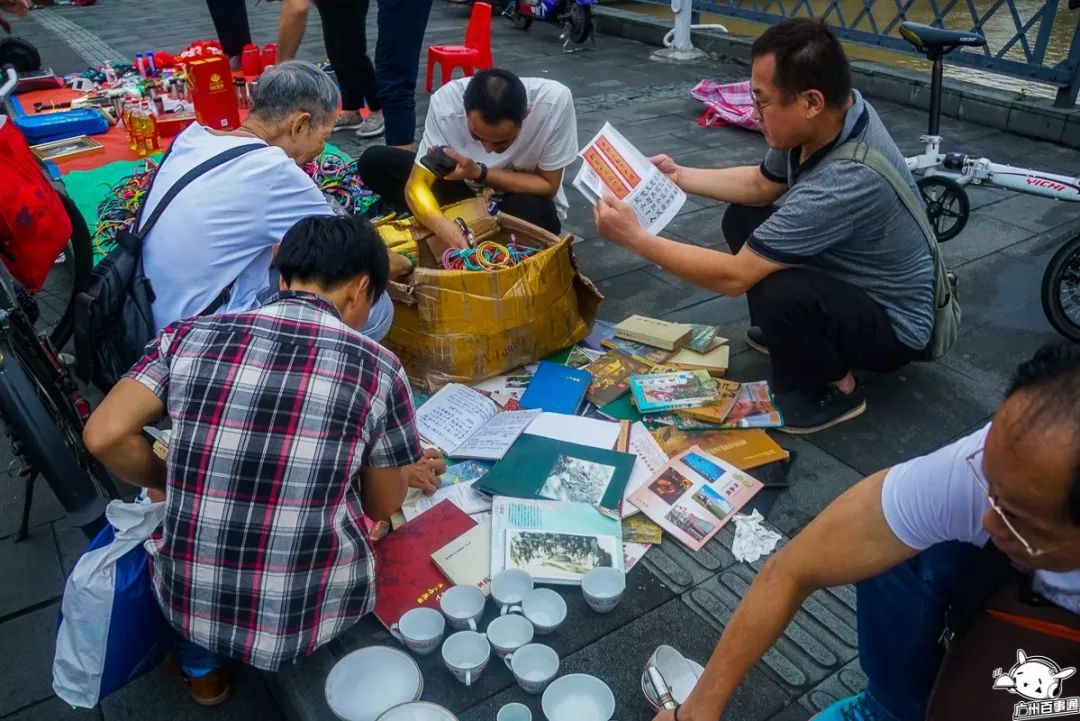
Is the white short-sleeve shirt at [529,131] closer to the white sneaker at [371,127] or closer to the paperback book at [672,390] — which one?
the paperback book at [672,390]

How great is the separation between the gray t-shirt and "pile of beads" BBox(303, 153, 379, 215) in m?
2.33

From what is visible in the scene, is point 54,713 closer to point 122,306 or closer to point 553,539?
point 122,306

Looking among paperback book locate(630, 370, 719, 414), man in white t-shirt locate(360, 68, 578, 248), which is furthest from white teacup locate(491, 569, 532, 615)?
man in white t-shirt locate(360, 68, 578, 248)

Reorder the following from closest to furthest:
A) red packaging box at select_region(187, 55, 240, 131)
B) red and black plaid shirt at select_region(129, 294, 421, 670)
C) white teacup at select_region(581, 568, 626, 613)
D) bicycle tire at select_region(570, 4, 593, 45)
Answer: red and black plaid shirt at select_region(129, 294, 421, 670), white teacup at select_region(581, 568, 626, 613), red packaging box at select_region(187, 55, 240, 131), bicycle tire at select_region(570, 4, 593, 45)

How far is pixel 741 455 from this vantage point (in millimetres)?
2547

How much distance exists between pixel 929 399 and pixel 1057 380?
209 centimetres

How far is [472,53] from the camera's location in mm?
5984

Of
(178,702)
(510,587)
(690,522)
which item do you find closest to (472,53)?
(690,522)

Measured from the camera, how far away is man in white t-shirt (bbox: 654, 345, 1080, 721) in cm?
95

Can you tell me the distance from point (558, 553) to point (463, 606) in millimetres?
316

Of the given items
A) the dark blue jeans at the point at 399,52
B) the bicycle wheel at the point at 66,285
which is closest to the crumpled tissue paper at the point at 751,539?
the bicycle wheel at the point at 66,285

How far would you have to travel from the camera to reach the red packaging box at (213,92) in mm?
5281

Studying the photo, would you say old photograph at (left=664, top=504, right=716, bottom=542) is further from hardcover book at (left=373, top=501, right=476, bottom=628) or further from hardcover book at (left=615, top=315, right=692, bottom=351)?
hardcover book at (left=615, top=315, right=692, bottom=351)

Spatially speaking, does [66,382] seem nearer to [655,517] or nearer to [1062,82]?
[655,517]
